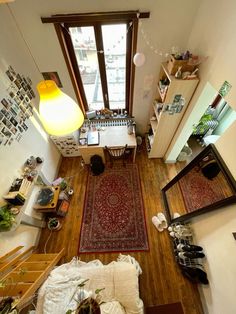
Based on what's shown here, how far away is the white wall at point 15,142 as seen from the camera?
1.94 meters

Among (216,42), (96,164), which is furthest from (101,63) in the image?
(96,164)

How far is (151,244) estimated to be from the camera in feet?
8.38

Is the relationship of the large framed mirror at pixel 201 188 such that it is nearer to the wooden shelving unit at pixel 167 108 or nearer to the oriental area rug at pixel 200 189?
the oriental area rug at pixel 200 189

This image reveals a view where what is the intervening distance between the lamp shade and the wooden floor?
1.98m

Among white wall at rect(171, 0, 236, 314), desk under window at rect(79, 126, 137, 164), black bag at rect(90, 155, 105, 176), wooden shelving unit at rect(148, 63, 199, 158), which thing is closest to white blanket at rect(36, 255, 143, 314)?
white wall at rect(171, 0, 236, 314)

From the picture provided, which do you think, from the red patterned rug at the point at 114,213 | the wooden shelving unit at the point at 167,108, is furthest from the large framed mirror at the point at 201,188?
the wooden shelving unit at the point at 167,108

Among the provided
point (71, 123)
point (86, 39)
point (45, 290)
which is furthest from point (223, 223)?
point (86, 39)

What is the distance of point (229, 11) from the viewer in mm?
1538

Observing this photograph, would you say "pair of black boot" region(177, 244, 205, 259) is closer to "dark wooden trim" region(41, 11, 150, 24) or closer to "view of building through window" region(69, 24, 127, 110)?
"view of building through window" region(69, 24, 127, 110)

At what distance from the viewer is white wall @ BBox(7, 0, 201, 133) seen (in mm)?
1919

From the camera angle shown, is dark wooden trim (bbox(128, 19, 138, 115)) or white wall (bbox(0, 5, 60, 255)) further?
dark wooden trim (bbox(128, 19, 138, 115))

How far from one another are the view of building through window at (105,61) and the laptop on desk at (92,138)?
574 mm

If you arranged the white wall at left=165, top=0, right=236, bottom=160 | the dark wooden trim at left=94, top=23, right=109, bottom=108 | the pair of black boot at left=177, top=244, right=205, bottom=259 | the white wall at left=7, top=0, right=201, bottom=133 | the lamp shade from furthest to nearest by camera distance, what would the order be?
the dark wooden trim at left=94, top=23, right=109, bottom=108
the pair of black boot at left=177, top=244, right=205, bottom=259
the white wall at left=7, top=0, right=201, bottom=133
the white wall at left=165, top=0, right=236, bottom=160
the lamp shade

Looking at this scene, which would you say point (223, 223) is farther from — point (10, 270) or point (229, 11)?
point (10, 270)
